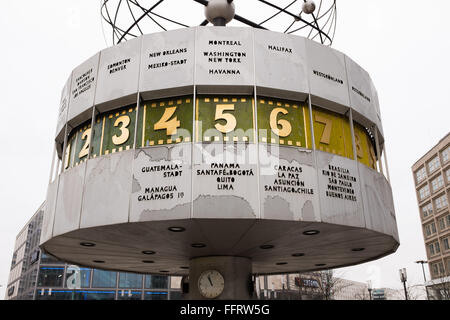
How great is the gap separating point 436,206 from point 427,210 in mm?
4866

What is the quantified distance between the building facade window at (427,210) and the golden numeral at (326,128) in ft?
283

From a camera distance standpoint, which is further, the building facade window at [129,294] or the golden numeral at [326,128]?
the building facade window at [129,294]

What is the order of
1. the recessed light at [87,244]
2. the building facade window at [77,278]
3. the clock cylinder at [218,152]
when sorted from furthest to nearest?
the building facade window at [77,278], the recessed light at [87,244], the clock cylinder at [218,152]

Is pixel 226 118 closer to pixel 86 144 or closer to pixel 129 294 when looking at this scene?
pixel 86 144

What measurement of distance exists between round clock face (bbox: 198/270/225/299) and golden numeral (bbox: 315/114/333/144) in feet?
23.3

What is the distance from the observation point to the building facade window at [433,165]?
86562mm

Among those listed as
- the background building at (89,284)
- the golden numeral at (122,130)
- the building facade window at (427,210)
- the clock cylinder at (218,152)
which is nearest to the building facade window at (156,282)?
the background building at (89,284)

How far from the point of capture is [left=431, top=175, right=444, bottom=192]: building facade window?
8473cm

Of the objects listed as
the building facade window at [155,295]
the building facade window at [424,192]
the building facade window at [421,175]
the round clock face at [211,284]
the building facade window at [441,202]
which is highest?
the building facade window at [421,175]

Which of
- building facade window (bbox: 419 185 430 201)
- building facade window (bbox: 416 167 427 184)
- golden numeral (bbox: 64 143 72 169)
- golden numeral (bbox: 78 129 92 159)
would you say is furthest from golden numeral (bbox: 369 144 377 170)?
building facade window (bbox: 416 167 427 184)

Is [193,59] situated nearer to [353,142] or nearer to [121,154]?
[121,154]

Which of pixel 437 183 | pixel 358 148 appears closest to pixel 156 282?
pixel 358 148

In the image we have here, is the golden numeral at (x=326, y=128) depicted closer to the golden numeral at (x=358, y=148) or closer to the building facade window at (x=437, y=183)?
the golden numeral at (x=358, y=148)
